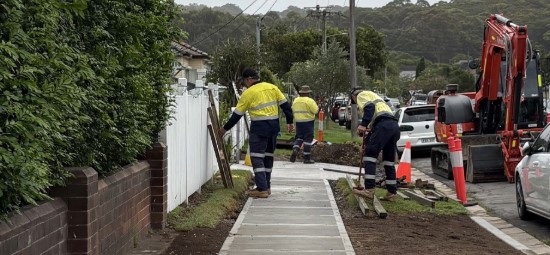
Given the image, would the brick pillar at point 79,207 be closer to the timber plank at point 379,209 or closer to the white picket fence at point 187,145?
the white picket fence at point 187,145

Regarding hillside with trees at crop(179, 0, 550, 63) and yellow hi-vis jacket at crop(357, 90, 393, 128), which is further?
hillside with trees at crop(179, 0, 550, 63)

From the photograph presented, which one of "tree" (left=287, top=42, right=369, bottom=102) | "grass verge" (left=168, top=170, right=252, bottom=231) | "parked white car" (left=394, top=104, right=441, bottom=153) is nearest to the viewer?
"grass verge" (left=168, top=170, right=252, bottom=231)

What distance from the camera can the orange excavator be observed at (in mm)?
16641

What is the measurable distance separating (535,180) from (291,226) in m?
3.19

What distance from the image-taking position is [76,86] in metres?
5.68

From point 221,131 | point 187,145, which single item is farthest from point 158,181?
point 221,131

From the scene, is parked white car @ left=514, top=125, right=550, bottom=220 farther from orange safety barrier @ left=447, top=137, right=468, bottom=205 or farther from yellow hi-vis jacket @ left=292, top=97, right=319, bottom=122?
yellow hi-vis jacket @ left=292, top=97, right=319, bottom=122

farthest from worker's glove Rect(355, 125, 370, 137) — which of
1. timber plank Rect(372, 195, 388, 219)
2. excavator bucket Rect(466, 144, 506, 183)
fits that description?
excavator bucket Rect(466, 144, 506, 183)

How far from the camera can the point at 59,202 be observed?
618 cm

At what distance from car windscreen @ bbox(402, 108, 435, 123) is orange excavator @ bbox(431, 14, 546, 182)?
4285 millimetres

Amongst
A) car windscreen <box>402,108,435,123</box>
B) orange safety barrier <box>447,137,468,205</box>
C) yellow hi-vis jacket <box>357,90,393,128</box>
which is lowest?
orange safety barrier <box>447,137,468,205</box>

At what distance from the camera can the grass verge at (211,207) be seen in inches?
405

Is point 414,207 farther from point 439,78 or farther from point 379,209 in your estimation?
point 439,78

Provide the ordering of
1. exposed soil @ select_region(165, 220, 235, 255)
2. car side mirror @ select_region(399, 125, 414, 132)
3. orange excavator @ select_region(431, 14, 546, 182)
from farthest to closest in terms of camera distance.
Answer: car side mirror @ select_region(399, 125, 414, 132) → orange excavator @ select_region(431, 14, 546, 182) → exposed soil @ select_region(165, 220, 235, 255)
